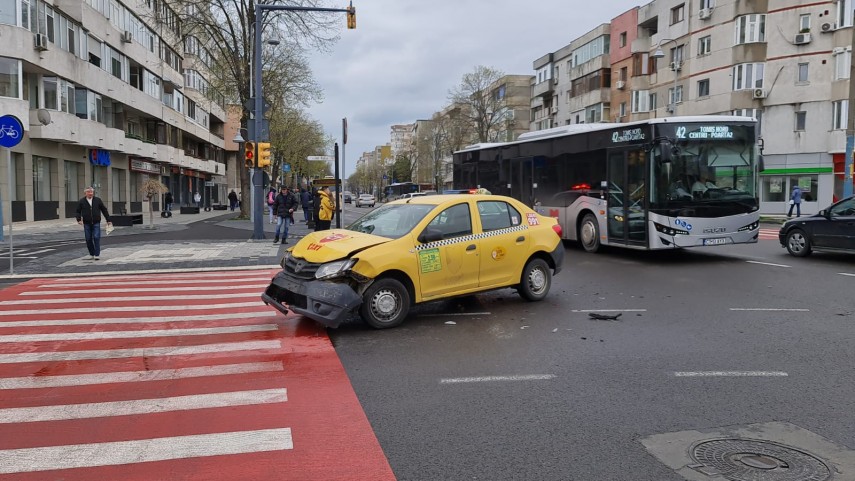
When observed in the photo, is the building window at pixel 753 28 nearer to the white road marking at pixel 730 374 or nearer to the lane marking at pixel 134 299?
the lane marking at pixel 134 299

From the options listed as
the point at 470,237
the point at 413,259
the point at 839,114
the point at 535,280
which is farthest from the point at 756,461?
the point at 839,114

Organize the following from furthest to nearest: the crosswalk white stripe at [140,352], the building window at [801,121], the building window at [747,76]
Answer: the building window at [747,76] < the building window at [801,121] < the crosswalk white stripe at [140,352]

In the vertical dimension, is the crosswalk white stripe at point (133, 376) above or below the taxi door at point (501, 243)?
below

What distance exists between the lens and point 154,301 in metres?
9.77

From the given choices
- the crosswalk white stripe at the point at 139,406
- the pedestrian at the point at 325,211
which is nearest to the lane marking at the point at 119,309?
the crosswalk white stripe at the point at 139,406

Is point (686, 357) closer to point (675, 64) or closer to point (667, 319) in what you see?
point (667, 319)

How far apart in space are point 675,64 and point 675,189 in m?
34.1

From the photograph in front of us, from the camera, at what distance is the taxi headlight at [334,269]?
7.21 meters

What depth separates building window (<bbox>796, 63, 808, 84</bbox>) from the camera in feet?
125

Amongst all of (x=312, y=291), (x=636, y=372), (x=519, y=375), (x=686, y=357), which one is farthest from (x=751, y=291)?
(x=312, y=291)

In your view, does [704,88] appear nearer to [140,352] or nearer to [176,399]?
[140,352]

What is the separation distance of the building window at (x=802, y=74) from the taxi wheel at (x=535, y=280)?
36.8 m

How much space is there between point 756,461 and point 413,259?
456cm

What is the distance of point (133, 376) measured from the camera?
579 cm
